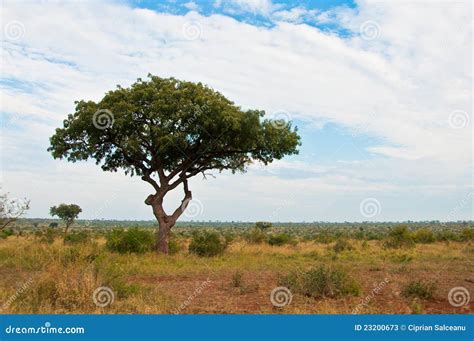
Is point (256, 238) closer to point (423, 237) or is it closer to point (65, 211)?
point (423, 237)

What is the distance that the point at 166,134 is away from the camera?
20500 mm

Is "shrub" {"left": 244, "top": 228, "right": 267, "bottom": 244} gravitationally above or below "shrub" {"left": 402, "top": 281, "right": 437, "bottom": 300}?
below

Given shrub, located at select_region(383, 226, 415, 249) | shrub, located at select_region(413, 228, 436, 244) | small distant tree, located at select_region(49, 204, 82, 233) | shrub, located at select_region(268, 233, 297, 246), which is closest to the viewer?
shrub, located at select_region(383, 226, 415, 249)

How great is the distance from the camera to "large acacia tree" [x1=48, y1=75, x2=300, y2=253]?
803 inches

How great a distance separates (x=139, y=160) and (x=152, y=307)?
13908 mm

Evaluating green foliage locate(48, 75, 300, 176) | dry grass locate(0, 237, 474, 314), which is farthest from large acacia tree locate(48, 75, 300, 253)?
dry grass locate(0, 237, 474, 314)

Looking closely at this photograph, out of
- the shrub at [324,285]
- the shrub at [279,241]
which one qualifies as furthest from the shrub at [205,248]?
the shrub at [279,241]

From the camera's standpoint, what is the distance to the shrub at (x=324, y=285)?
450 inches

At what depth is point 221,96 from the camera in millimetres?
21828

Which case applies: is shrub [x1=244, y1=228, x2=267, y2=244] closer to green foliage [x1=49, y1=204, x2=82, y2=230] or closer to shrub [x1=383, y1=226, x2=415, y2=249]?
shrub [x1=383, y1=226, x2=415, y2=249]

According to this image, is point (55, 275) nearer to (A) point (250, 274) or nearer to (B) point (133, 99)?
(A) point (250, 274)

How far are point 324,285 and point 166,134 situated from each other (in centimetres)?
1122

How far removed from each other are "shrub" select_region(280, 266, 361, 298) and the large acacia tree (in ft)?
31.3

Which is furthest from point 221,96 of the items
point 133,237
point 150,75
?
point 133,237
